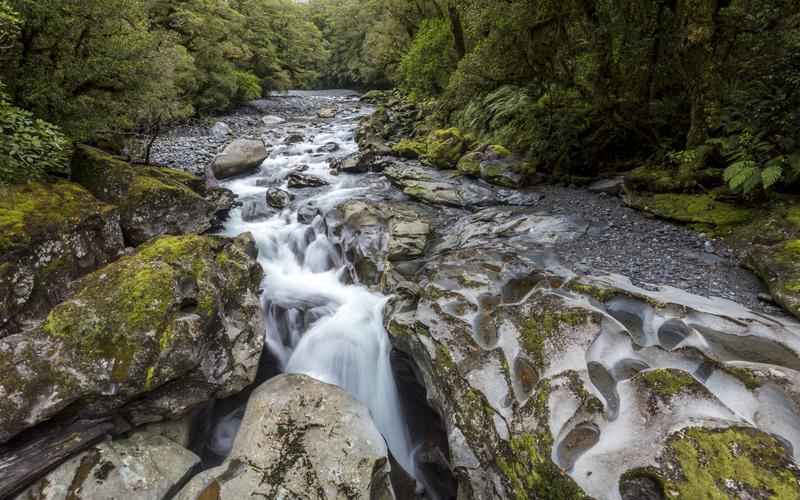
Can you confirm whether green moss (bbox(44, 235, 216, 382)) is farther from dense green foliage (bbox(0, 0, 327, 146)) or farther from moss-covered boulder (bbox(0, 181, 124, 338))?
dense green foliage (bbox(0, 0, 327, 146))

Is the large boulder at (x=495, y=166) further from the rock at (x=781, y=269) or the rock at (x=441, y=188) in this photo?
the rock at (x=781, y=269)

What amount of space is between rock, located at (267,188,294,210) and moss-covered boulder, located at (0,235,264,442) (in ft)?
18.4

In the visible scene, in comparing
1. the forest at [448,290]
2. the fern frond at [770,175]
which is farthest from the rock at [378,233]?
the fern frond at [770,175]

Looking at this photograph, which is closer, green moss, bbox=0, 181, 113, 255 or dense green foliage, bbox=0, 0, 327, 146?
green moss, bbox=0, 181, 113, 255

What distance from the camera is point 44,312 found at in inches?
211

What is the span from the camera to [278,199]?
1127 centimetres

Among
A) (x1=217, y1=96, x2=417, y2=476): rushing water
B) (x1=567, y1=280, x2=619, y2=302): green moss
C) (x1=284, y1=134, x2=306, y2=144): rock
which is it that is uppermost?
(x1=284, y1=134, x2=306, y2=144): rock

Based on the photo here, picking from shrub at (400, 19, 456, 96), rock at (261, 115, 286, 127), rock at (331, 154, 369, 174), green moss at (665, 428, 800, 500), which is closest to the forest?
green moss at (665, 428, 800, 500)

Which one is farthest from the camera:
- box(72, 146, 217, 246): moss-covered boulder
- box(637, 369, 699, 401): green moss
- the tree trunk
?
the tree trunk

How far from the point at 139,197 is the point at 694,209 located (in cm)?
1135

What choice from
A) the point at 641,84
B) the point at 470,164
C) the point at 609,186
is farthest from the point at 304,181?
the point at 641,84

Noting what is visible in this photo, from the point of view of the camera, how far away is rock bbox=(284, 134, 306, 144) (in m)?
18.5

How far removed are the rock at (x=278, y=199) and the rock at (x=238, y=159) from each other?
2.96m

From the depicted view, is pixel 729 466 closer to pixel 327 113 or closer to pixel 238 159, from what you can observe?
pixel 238 159
